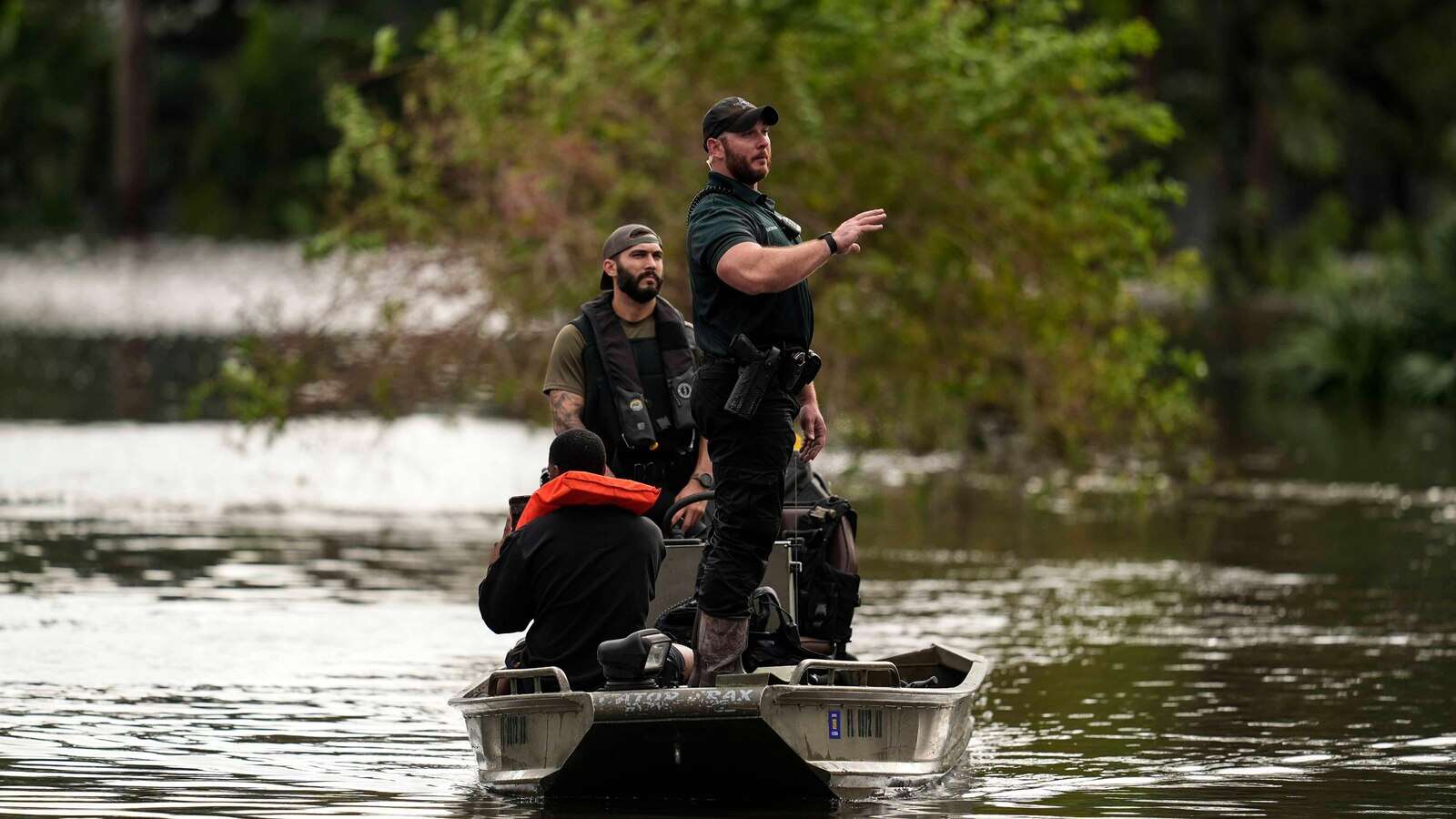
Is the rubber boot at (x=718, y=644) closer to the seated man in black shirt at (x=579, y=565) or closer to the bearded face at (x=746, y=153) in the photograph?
the seated man in black shirt at (x=579, y=565)

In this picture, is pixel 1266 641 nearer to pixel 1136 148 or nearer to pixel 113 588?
pixel 113 588

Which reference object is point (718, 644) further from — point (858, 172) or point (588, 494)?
point (858, 172)

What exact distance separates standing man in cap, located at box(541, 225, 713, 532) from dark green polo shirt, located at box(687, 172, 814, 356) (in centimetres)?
144

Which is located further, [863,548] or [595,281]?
[595,281]

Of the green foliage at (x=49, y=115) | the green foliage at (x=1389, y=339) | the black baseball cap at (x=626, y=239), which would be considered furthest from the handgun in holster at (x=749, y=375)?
the green foliage at (x=49, y=115)

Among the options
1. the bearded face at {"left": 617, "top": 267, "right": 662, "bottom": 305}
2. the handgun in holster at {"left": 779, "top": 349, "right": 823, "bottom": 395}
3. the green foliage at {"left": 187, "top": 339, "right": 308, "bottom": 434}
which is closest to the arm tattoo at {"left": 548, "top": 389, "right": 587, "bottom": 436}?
the bearded face at {"left": 617, "top": 267, "right": 662, "bottom": 305}

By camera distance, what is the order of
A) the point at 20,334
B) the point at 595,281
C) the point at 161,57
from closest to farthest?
the point at 595,281 → the point at 20,334 → the point at 161,57

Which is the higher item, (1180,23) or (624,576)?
(1180,23)

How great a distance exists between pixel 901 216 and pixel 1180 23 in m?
44.3

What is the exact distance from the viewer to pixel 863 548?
19.3m

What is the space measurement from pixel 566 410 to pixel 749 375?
183 centimetres

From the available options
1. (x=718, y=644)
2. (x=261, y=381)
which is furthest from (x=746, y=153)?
(x=261, y=381)

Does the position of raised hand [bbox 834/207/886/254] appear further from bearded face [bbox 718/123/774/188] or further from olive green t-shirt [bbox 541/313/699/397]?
olive green t-shirt [bbox 541/313/699/397]

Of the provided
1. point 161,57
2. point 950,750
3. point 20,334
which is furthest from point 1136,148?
point 950,750
